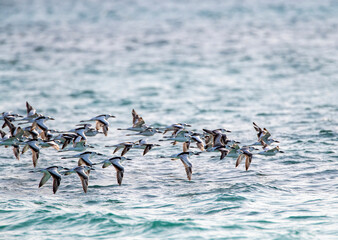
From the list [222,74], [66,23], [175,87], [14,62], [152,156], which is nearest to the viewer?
[152,156]

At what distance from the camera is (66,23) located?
94.6 meters

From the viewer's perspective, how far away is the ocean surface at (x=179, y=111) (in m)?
22.4

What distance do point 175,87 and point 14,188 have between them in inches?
1105

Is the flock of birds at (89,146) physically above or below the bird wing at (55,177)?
above

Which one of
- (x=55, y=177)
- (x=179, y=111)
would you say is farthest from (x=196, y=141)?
(x=179, y=111)

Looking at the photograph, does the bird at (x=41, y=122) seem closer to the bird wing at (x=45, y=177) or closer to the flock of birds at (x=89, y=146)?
the flock of birds at (x=89, y=146)

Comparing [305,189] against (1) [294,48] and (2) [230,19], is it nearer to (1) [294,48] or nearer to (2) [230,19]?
(1) [294,48]

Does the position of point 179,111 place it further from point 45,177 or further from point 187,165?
point 45,177

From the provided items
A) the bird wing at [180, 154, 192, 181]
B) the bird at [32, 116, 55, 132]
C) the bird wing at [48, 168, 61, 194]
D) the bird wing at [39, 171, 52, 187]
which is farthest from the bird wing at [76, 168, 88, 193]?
the bird wing at [180, 154, 192, 181]

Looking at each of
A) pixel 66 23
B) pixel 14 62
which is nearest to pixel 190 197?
pixel 14 62

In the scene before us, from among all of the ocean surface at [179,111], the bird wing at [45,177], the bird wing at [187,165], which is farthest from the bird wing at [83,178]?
the bird wing at [187,165]

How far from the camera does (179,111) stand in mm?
42656

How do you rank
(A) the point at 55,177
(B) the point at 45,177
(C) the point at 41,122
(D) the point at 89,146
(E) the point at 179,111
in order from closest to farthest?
(A) the point at 55,177, (B) the point at 45,177, (C) the point at 41,122, (D) the point at 89,146, (E) the point at 179,111

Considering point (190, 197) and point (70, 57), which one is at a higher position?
point (70, 57)
